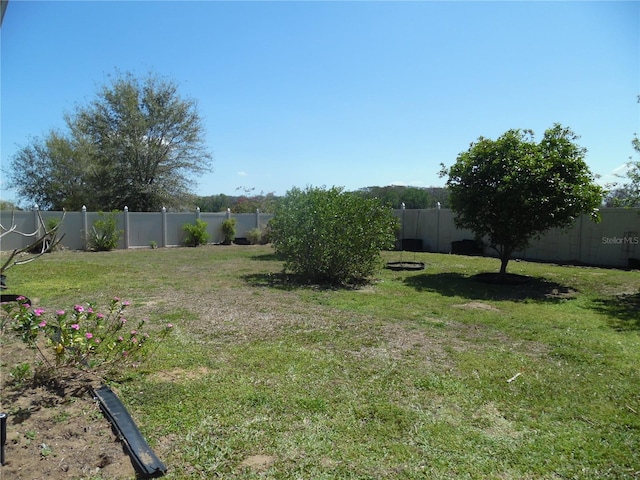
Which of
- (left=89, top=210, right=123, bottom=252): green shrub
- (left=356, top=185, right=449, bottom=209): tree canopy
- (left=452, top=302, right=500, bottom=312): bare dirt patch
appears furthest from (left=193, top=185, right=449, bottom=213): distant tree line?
(left=452, top=302, right=500, bottom=312): bare dirt patch

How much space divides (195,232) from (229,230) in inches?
75.0

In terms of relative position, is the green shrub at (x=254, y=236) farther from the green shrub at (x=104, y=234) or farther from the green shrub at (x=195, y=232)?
the green shrub at (x=104, y=234)

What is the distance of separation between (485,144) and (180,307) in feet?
24.5

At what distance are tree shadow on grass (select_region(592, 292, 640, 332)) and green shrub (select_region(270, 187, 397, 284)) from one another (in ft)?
13.8

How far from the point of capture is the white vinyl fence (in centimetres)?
1301

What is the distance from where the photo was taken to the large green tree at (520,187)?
927cm

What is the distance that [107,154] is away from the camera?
23.5 meters

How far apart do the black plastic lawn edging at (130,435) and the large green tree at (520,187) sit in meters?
8.37

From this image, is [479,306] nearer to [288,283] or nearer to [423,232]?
[288,283]

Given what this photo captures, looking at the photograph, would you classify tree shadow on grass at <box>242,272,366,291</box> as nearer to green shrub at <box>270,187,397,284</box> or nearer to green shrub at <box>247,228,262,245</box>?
green shrub at <box>270,187,397,284</box>

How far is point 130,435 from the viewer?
2.83 meters

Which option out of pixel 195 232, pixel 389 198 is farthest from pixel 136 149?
pixel 389 198

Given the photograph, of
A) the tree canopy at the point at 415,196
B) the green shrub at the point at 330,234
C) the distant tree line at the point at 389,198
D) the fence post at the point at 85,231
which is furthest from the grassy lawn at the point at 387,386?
the tree canopy at the point at 415,196

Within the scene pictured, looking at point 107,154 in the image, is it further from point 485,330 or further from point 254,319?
point 485,330
